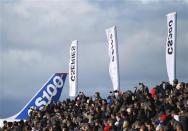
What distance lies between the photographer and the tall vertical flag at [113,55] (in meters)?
35.2

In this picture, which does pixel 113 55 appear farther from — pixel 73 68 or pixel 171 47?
pixel 73 68

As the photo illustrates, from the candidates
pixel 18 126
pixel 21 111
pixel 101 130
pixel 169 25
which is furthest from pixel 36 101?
pixel 101 130

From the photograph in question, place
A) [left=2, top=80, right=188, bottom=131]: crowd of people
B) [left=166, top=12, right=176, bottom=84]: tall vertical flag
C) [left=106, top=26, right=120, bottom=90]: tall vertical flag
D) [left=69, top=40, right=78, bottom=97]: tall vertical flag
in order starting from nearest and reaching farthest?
[left=2, top=80, right=188, bottom=131]: crowd of people
[left=166, top=12, right=176, bottom=84]: tall vertical flag
[left=106, top=26, right=120, bottom=90]: tall vertical flag
[left=69, top=40, right=78, bottom=97]: tall vertical flag

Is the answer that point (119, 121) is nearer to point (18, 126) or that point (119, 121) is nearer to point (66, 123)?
point (66, 123)

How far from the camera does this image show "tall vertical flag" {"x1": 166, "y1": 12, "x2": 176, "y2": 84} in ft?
99.7

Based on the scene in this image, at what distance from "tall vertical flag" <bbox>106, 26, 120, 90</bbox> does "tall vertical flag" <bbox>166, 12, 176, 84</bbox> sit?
4.94 m

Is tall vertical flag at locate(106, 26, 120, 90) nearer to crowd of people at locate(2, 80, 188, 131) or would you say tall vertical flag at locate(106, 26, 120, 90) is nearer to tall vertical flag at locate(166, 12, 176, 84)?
crowd of people at locate(2, 80, 188, 131)

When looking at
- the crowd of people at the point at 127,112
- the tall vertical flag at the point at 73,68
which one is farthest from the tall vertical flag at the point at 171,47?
the tall vertical flag at the point at 73,68

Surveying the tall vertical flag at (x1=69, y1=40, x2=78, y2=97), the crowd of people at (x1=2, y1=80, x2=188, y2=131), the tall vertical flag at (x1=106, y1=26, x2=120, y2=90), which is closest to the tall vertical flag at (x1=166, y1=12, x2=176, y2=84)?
the crowd of people at (x1=2, y1=80, x2=188, y2=131)

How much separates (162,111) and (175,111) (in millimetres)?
1509

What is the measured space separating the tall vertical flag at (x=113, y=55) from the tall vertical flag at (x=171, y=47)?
4.94 m

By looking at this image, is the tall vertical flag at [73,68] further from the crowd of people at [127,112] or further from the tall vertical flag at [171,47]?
the tall vertical flag at [171,47]

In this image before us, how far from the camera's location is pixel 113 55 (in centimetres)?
3597

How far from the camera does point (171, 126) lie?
19859mm
